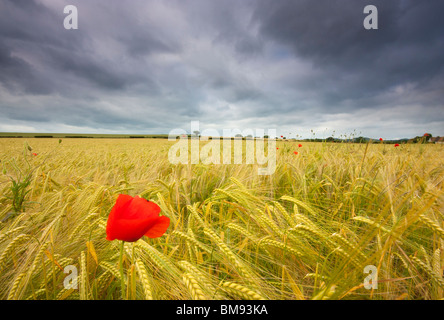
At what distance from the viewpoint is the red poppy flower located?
0.59 metres

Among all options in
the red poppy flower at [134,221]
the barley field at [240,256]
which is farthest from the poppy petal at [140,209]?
the barley field at [240,256]

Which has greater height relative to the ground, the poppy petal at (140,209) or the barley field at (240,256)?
the poppy petal at (140,209)

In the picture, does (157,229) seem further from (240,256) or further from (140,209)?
(240,256)

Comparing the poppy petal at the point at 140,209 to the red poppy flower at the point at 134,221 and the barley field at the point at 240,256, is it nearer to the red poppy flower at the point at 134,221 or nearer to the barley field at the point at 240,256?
the red poppy flower at the point at 134,221

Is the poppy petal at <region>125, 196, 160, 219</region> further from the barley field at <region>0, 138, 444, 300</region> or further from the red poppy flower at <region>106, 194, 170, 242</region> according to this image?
the barley field at <region>0, 138, 444, 300</region>

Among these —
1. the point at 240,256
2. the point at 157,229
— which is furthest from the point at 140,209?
the point at 240,256

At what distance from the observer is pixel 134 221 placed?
1.88 ft

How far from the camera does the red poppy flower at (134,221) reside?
1.94 feet

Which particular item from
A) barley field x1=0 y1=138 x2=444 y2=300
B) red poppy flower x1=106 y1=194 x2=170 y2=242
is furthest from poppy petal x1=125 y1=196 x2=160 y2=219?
barley field x1=0 y1=138 x2=444 y2=300

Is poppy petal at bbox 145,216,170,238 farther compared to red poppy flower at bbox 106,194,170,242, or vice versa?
poppy petal at bbox 145,216,170,238

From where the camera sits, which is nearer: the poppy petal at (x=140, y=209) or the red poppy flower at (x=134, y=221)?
the red poppy flower at (x=134, y=221)
